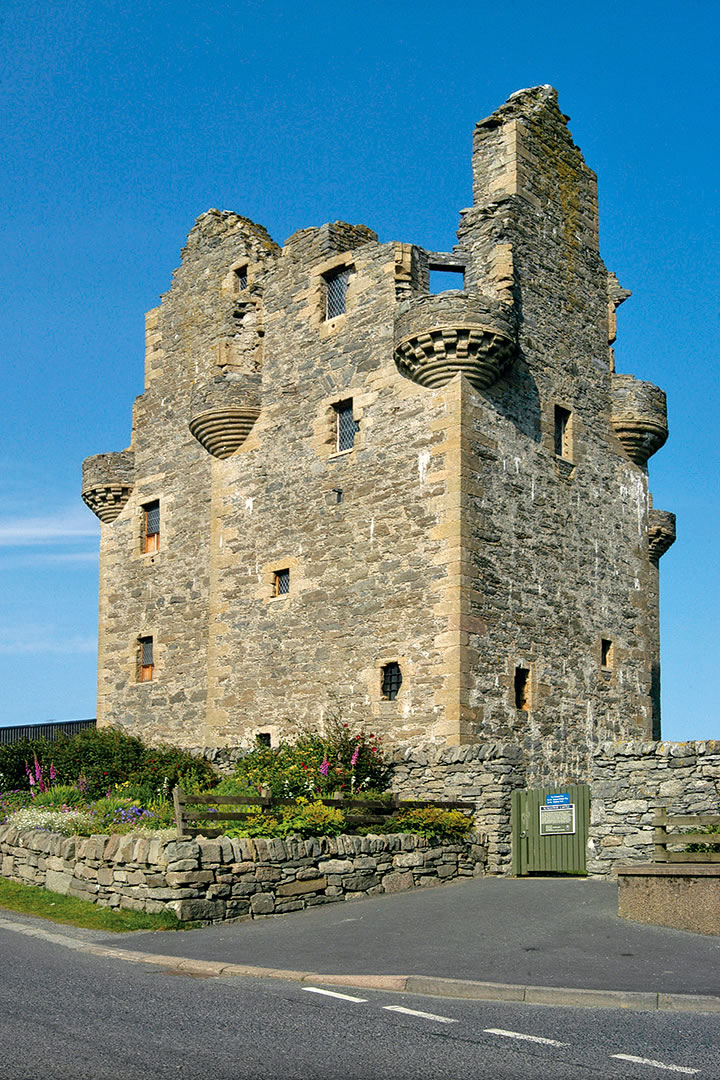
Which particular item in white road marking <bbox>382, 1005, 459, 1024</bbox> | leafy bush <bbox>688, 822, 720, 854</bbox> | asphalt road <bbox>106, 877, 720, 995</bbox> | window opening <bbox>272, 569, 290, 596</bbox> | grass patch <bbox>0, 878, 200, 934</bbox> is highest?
window opening <bbox>272, 569, 290, 596</bbox>

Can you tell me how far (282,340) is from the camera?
27.3 meters

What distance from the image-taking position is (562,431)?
25703 mm

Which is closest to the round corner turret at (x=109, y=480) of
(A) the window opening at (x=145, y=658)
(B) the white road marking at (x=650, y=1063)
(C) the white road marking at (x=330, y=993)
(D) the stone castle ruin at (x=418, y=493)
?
(D) the stone castle ruin at (x=418, y=493)

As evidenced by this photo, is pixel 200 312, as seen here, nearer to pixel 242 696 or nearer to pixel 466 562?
pixel 242 696

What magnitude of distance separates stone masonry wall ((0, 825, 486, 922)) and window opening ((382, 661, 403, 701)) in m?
3.79

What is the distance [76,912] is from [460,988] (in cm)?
765

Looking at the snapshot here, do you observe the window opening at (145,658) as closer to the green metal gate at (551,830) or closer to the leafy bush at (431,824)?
the leafy bush at (431,824)

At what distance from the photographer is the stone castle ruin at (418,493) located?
73.8 ft

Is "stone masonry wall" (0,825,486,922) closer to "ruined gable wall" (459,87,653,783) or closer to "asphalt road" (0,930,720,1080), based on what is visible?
"ruined gable wall" (459,87,653,783)

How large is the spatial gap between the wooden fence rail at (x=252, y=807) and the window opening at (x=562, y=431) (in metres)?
8.53

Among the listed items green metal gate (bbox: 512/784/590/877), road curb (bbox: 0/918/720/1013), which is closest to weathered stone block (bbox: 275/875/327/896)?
road curb (bbox: 0/918/720/1013)

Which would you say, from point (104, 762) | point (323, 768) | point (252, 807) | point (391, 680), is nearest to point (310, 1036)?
point (252, 807)

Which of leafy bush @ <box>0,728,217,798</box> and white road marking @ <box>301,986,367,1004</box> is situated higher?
leafy bush @ <box>0,728,217,798</box>

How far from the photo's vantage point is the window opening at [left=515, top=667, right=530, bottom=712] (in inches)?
902
